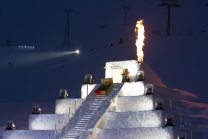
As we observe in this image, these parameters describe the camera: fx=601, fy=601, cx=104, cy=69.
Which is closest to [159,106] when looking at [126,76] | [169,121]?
[169,121]

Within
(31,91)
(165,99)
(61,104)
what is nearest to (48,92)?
(31,91)

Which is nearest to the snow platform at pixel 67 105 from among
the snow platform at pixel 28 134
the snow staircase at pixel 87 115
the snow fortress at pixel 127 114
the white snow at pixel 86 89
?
the snow fortress at pixel 127 114

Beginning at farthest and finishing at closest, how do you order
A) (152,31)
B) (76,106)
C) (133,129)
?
(152,31) < (76,106) < (133,129)

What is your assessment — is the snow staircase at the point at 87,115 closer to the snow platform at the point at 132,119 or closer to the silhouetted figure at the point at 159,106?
Result: the snow platform at the point at 132,119

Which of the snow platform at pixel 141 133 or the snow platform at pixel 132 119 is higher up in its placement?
the snow platform at pixel 132 119

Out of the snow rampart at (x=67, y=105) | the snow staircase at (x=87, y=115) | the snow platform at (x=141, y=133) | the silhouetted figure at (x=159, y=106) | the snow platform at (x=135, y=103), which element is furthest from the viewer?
the snow rampart at (x=67, y=105)

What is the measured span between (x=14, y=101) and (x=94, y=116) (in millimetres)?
20162

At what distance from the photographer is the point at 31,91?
5409cm

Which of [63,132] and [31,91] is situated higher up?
[31,91]

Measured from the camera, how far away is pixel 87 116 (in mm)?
35625

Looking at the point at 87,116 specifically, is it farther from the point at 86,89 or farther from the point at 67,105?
the point at 86,89

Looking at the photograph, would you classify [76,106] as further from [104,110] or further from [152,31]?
[152,31]

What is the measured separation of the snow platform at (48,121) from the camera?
36.6 m

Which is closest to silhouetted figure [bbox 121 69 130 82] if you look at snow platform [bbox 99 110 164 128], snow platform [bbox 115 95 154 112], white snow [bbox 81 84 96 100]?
snow platform [bbox 115 95 154 112]
